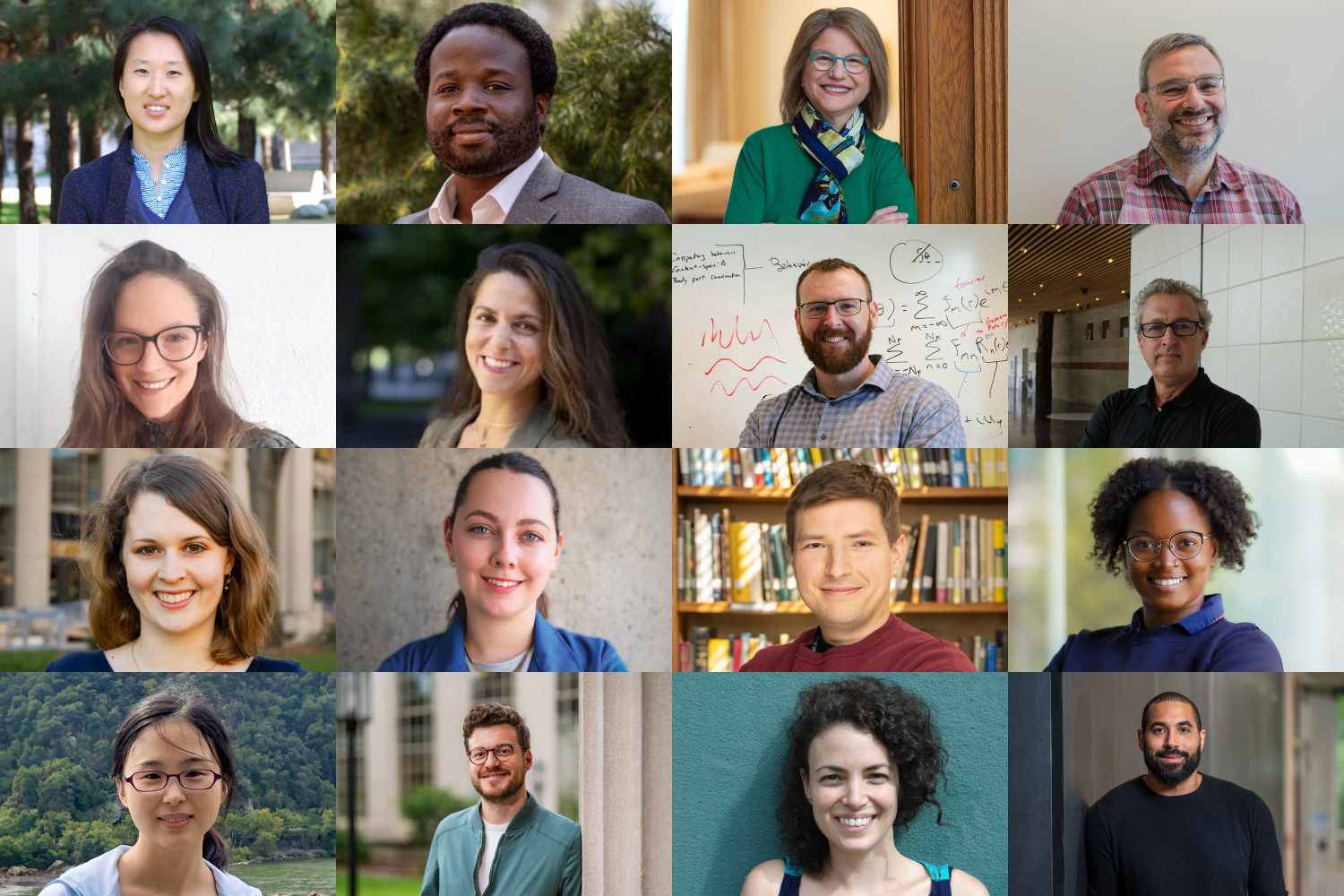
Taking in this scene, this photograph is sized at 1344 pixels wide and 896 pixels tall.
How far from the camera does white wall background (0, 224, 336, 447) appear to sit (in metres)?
2.99

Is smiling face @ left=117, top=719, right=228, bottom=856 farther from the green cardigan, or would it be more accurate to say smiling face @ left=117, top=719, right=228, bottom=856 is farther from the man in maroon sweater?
the green cardigan

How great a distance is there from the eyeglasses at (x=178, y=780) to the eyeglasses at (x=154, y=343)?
1110mm

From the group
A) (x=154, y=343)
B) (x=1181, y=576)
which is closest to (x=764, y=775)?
(x=1181, y=576)

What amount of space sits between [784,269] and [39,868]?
259 cm

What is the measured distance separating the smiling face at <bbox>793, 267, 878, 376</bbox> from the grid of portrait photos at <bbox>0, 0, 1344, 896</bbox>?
0.04ft

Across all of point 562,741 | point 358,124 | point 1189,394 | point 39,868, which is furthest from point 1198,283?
point 39,868

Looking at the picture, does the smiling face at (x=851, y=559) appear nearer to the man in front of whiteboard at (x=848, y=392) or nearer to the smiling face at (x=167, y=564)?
the man in front of whiteboard at (x=848, y=392)

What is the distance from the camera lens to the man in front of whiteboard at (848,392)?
2947 mm

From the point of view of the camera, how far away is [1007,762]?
9.51ft

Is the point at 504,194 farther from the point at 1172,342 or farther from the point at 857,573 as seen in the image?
the point at 1172,342

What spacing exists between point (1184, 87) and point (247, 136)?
2.54 meters

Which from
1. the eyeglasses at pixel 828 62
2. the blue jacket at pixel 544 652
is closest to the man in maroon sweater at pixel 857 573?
the blue jacket at pixel 544 652

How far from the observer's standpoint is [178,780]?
9.72 feet

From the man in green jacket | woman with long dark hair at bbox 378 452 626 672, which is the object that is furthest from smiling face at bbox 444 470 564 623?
the man in green jacket
